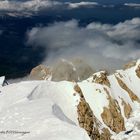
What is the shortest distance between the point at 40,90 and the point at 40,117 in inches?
3226

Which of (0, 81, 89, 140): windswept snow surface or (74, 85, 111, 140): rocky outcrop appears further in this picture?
(74, 85, 111, 140): rocky outcrop

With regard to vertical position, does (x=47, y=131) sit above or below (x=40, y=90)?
below

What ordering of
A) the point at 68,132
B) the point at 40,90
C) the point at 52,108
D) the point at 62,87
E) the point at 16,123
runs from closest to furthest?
the point at 68,132 < the point at 16,123 < the point at 52,108 < the point at 40,90 < the point at 62,87

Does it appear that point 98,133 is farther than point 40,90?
Yes

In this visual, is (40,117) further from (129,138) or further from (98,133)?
Answer: (98,133)

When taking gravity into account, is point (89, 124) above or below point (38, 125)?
above

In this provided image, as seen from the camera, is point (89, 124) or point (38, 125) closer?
point (38, 125)

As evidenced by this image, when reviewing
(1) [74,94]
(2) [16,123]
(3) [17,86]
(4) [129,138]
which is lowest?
(2) [16,123]

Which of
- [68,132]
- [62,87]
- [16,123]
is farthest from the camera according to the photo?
[62,87]

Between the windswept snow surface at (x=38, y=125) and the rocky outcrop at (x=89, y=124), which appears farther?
the rocky outcrop at (x=89, y=124)

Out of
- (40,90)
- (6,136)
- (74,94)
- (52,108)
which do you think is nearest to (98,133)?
(74,94)

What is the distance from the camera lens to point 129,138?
148 m

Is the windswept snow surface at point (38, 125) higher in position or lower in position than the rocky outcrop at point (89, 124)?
lower

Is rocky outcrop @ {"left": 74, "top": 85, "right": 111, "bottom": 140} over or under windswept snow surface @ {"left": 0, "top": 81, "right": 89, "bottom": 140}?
over
